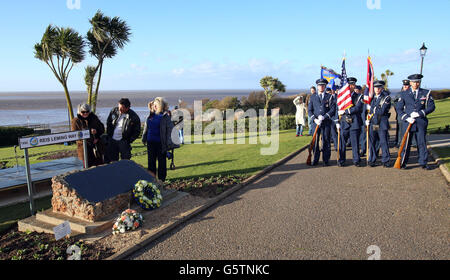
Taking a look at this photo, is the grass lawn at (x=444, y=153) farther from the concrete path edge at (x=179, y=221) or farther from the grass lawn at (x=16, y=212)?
the grass lawn at (x=16, y=212)

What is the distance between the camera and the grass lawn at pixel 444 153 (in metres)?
8.64

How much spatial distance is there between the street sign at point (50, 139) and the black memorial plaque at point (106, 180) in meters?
0.83

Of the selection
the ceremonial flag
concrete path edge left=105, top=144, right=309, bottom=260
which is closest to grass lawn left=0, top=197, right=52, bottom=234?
concrete path edge left=105, top=144, right=309, bottom=260

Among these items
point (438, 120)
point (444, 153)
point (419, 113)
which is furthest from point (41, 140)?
point (438, 120)

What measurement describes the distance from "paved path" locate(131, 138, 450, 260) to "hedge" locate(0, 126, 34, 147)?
19.2 metres

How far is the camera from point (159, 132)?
299 inches

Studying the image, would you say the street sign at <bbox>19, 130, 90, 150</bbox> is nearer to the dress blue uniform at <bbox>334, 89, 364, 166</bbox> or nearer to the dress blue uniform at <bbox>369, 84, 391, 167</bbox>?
the dress blue uniform at <bbox>334, 89, 364, 166</bbox>
